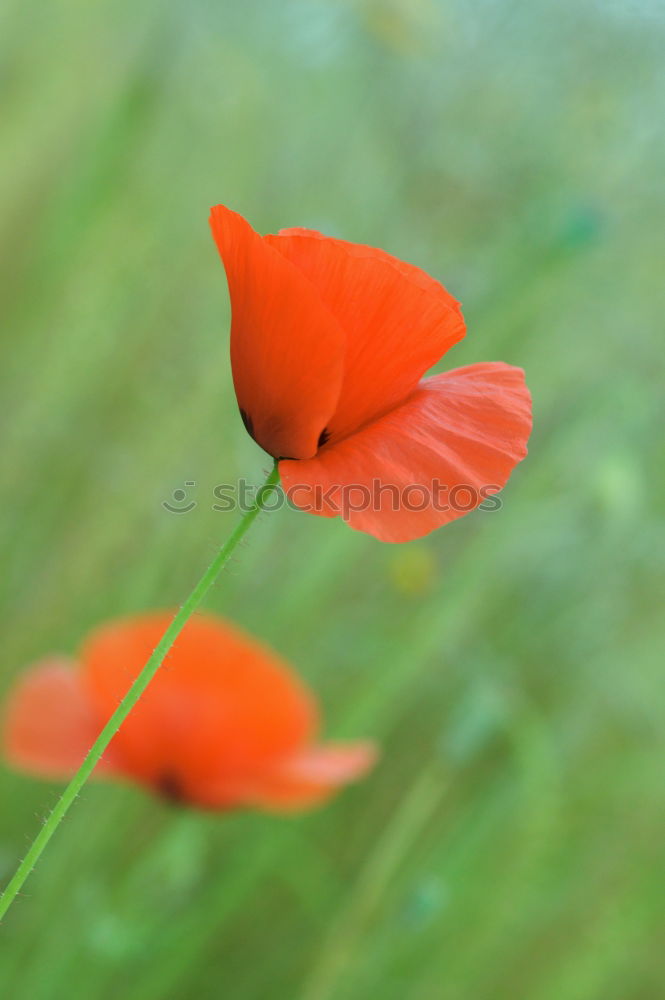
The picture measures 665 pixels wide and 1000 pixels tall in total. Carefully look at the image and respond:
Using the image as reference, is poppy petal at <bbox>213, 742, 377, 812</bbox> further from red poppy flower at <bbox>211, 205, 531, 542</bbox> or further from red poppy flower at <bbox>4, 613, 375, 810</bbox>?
red poppy flower at <bbox>211, 205, 531, 542</bbox>

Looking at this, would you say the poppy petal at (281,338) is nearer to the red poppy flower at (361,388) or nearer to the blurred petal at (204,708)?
the red poppy flower at (361,388)

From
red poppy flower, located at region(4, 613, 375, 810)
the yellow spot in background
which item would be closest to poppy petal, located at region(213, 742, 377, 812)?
red poppy flower, located at region(4, 613, 375, 810)

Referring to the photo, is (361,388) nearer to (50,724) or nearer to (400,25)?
(50,724)

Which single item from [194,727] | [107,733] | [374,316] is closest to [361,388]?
[374,316]

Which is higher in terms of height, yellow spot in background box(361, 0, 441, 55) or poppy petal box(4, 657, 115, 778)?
yellow spot in background box(361, 0, 441, 55)

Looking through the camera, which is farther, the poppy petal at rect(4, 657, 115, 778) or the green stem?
the poppy petal at rect(4, 657, 115, 778)

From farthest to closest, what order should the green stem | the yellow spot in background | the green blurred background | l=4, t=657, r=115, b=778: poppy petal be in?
the yellow spot in background → the green blurred background → l=4, t=657, r=115, b=778: poppy petal → the green stem

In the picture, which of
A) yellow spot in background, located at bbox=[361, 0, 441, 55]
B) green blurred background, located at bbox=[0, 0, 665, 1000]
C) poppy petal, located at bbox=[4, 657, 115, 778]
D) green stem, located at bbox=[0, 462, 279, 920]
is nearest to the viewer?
green stem, located at bbox=[0, 462, 279, 920]

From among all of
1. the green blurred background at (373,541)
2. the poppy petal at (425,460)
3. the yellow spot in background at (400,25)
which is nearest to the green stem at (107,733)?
the poppy petal at (425,460)
